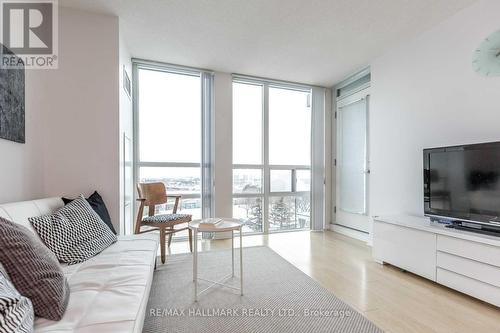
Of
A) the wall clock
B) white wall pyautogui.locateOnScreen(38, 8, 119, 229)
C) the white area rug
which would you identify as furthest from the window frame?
the wall clock

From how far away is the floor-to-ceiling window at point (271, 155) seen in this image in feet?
13.4

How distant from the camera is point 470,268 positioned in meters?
1.98

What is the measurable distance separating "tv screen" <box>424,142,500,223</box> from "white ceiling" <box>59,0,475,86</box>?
1.41 meters

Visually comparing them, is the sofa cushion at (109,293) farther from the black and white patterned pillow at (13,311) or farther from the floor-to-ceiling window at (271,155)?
the floor-to-ceiling window at (271,155)

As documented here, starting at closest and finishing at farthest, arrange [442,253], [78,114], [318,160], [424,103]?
[442,253] → [78,114] → [424,103] → [318,160]

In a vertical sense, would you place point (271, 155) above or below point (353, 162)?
above

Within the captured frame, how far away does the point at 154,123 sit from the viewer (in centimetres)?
364

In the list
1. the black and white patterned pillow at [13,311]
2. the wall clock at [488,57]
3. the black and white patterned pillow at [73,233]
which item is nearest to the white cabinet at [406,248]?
the wall clock at [488,57]

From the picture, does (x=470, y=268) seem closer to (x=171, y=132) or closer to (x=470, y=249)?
(x=470, y=249)

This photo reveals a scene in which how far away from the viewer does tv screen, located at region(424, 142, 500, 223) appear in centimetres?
201

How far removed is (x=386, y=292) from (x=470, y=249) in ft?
2.45

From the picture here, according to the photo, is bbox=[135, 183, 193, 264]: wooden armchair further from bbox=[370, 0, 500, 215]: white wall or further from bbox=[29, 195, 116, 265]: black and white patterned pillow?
bbox=[370, 0, 500, 215]: white wall

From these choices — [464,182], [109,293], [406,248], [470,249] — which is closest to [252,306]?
[109,293]

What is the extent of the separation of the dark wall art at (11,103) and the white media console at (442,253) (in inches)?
138
